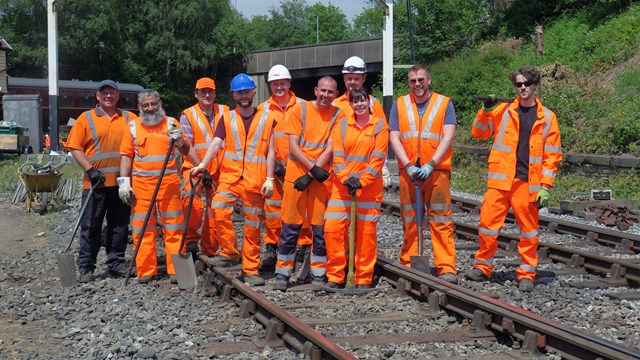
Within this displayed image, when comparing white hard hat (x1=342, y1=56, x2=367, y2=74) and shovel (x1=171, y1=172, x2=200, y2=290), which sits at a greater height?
white hard hat (x1=342, y1=56, x2=367, y2=74)

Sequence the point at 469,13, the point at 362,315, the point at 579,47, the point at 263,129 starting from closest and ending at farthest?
the point at 362,315
the point at 263,129
the point at 579,47
the point at 469,13

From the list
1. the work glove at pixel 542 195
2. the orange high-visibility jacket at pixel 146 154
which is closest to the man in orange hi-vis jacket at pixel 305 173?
the orange high-visibility jacket at pixel 146 154

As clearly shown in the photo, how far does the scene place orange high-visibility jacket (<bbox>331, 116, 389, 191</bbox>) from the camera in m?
7.15

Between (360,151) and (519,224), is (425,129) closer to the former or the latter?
(360,151)

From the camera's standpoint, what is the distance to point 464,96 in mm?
26672

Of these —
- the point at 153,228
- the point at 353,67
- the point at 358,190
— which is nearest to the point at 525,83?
the point at 353,67

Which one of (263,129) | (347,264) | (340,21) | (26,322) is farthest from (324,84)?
(340,21)

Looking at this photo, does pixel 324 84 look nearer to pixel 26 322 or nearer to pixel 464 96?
pixel 26 322

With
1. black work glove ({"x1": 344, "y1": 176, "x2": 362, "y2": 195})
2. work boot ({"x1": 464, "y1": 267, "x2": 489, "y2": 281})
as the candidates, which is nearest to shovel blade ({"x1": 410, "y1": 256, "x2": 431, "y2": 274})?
work boot ({"x1": 464, "y1": 267, "x2": 489, "y2": 281})

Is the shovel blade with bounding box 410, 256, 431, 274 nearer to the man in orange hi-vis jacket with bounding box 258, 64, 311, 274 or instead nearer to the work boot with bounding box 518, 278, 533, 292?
the work boot with bounding box 518, 278, 533, 292

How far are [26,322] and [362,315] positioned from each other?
9.11 feet

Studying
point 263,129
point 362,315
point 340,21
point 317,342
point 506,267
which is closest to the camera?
point 317,342

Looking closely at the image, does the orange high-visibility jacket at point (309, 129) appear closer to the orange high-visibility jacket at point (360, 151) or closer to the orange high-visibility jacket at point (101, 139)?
the orange high-visibility jacket at point (360, 151)

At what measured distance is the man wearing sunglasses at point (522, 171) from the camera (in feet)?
24.0
